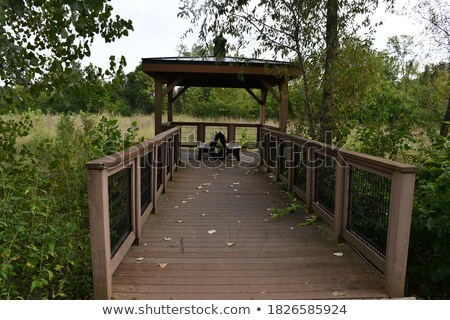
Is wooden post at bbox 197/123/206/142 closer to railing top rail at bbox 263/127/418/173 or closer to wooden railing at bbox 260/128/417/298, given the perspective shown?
wooden railing at bbox 260/128/417/298

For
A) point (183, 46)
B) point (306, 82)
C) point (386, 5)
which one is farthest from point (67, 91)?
point (183, 46)

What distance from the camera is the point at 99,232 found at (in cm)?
274

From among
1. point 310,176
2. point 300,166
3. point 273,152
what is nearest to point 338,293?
point 310,176

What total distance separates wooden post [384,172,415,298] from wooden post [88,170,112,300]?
2145 millimetres

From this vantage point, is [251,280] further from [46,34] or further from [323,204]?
[46,34]

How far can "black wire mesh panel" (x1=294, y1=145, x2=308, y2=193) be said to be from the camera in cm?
560

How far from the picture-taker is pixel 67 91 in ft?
11.1

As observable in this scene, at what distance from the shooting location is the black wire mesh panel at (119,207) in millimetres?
3268

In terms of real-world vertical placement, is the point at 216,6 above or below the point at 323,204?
Answer: above

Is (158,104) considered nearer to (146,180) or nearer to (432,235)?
(146,180)

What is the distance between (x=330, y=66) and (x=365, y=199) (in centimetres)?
338

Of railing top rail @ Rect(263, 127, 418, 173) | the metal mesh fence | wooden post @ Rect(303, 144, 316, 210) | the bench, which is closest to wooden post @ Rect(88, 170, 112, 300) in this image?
the metal mesh fence

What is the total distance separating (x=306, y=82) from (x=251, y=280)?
4.41m

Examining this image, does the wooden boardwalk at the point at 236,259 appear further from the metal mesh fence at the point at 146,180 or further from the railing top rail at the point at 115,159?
the railing top rail at the point at 115,159
